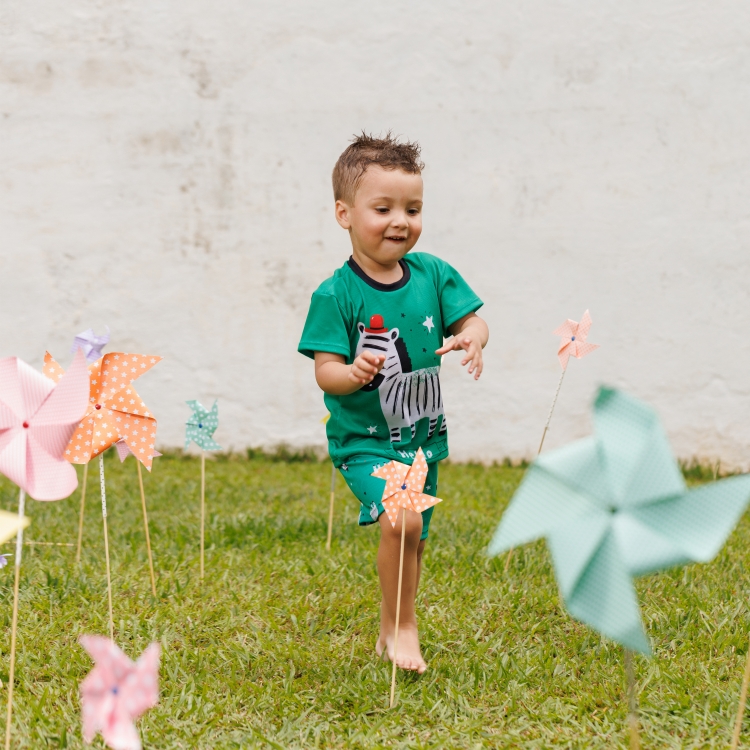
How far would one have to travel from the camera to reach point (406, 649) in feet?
8.09

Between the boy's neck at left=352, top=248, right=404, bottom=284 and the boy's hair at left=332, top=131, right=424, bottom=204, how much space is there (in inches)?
6.0

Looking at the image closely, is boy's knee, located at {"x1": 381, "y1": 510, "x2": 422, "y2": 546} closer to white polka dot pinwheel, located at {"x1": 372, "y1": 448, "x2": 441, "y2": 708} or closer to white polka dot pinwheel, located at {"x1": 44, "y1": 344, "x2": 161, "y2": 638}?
white polka dot pinwheel, located at {"x1": 372, "y1": 448, "x2": 441, "y2": 708}

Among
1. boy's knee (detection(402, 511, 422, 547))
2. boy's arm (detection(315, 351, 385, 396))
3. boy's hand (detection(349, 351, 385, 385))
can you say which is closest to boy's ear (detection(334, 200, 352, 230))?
boy's arm (detection(315, 351, 385, 396))

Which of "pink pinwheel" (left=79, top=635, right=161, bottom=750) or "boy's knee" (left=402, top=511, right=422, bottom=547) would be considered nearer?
"pink pinwheel" (left=79, top=635, right=161, bottom=750)

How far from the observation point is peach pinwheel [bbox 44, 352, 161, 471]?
2.75 meters

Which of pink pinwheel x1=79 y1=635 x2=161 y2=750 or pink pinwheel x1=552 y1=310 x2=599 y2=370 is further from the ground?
pink pinwheel x1=552 y1=310 x2=599 y2=370

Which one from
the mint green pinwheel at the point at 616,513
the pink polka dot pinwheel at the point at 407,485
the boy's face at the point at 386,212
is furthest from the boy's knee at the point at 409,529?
the mint green pinwheel at the point at 616,513

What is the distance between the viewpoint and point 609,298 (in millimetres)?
5578

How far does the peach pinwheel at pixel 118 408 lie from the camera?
108 inches

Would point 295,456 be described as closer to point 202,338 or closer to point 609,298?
point 202,338

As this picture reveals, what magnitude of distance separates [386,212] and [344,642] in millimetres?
1200

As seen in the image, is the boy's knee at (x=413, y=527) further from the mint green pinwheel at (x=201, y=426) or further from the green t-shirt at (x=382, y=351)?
the mint green pinwheel at (x=201, y=426)

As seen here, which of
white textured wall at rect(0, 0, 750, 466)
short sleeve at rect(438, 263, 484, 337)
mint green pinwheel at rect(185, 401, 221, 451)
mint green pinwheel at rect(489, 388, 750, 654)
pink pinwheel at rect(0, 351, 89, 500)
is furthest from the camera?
white textured wall at rect(0, 0, 750, 466)

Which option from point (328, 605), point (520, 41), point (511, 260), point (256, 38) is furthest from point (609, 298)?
point (328, 605)
